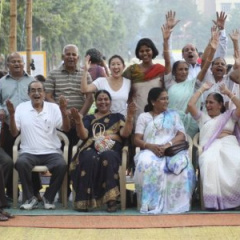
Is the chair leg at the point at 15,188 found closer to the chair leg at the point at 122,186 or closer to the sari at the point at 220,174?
the chair leg at the point at 122,186

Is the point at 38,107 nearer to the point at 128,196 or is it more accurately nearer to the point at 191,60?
the point at 128,196

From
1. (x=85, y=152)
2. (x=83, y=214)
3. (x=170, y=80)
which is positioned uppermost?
(x=170, y=80)

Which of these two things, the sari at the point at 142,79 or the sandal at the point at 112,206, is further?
the sari at the point at 142,79

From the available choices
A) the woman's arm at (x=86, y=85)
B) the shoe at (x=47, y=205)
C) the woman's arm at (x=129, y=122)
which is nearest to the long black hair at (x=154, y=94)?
the woman's arm at (x=129, y=122)

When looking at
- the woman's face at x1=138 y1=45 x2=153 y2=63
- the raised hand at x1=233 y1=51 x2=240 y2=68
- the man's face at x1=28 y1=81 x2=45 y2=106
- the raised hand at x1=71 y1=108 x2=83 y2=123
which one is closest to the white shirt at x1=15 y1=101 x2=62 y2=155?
the man's face at x1=28 y1=81 x2=45 y2=106

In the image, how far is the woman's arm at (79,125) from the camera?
8438 mm

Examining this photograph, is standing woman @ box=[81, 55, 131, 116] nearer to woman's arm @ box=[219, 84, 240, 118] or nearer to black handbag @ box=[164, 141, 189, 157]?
black handbag @ box=[164, 141, 189, 157]

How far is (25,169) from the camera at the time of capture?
8523 millimetres

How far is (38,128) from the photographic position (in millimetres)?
8875

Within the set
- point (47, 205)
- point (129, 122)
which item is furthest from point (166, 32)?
point (47, 205)

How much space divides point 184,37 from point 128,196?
273 ft

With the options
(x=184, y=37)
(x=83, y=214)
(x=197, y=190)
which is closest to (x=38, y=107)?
(x=83, y=214)

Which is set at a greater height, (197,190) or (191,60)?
(191,60)

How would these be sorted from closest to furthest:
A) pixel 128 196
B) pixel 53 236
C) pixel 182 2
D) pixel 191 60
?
1. pixel 53 236
2. pixel 128 196
3. pixel 191 60
4. pixel 182 2
